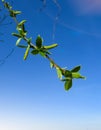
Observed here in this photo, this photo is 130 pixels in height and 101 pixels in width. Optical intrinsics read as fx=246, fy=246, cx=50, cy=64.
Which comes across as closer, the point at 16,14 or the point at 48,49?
the point at 48,49

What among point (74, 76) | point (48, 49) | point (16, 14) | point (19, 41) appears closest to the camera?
point (74, 76)

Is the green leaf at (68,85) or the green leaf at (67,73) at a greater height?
the green leaf at (67,73)

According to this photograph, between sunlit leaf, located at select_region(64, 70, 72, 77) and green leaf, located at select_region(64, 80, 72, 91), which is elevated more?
sunlit leaf, located at select_region(64, 70, 72, 77)

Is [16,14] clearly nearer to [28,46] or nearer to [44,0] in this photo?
[28,46]

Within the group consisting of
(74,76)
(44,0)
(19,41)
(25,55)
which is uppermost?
(44,0)

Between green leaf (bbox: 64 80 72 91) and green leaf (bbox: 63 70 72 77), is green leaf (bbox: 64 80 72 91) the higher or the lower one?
the lower one

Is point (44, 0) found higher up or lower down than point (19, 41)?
higher up

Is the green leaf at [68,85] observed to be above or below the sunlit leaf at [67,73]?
below

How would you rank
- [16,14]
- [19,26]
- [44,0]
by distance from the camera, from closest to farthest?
1. [19,26]
2. [16,14]
3. [44,0]

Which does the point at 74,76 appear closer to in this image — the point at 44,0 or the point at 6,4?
the point at 6,4

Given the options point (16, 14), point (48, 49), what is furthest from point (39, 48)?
point (16, 14)
